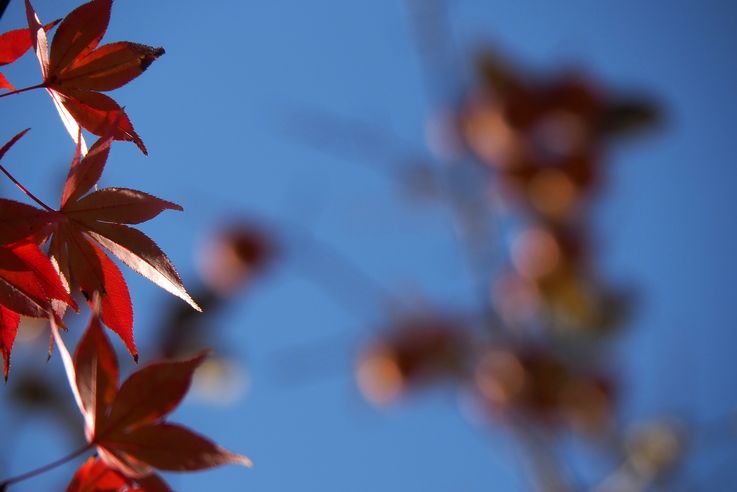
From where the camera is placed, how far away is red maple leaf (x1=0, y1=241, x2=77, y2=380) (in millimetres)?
292

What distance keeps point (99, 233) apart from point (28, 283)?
4 cm

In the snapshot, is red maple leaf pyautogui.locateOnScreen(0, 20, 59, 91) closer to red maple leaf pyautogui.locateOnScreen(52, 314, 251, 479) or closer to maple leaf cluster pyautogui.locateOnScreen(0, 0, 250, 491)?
maple leaf cluster pyautogui.locateOnScreen(0, 0, 250, 491)

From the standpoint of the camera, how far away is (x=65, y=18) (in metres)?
0.33

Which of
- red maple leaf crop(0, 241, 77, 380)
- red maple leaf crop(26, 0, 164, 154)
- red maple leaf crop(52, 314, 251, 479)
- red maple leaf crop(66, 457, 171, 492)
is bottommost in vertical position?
red maple leaf crop(66, 457, 171, 492)

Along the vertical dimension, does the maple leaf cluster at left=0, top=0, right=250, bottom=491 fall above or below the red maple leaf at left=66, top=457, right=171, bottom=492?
above

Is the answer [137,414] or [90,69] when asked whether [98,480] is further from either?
[90,69]

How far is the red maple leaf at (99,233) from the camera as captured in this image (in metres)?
0.30

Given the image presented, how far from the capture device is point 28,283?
296 mm

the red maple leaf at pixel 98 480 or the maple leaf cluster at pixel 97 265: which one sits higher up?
the maple leaf cluster at pixel 97 265

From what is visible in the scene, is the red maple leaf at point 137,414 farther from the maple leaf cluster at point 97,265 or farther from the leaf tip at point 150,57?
the leaf tip at point 150,57

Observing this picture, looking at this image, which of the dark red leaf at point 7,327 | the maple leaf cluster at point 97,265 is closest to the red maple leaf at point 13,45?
the maple leaf cluster at point 97,265

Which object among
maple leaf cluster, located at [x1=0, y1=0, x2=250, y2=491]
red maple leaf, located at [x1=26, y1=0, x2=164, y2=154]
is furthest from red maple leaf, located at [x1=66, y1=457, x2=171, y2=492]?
red maple leaf, located at [x1=26, y1=0, x2=164, y2=154]

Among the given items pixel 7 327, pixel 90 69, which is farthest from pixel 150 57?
pixel 7 327

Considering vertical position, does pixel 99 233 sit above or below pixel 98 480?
above
